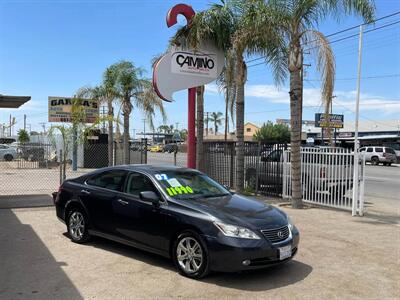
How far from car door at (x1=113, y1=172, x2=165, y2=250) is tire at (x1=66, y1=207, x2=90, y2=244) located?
95 cm

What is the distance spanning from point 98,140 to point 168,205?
82.4ft

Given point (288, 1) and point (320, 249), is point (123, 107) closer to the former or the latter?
point (288, 1)

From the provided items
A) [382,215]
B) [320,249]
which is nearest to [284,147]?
[382,215]

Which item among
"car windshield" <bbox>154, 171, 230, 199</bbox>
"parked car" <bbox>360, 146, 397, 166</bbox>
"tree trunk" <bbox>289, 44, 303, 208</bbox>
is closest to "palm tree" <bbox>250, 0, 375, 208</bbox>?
"tree trunk" <bbox>289, 44, 303, 208</bbox>

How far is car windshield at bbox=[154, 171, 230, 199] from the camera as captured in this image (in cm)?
691

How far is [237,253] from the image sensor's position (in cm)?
571

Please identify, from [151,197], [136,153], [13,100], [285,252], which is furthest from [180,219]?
[136,153]

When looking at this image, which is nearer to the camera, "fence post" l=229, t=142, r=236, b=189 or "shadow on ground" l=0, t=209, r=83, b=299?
"shadow on ground" l=0, t=209, r=83, b=299

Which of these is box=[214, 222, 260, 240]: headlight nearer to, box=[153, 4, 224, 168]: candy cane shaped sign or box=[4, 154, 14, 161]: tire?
box=[153, 4, 224, 168]: candy cane shaped sign

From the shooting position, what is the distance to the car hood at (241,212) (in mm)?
6031

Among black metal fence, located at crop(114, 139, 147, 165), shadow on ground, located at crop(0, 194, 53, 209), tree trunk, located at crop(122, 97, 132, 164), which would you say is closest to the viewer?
shadow on ground, located at crop(0, 194, 53, 209)

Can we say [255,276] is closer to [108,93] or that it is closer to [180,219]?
[180,219]

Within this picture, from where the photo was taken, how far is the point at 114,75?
80.9 feet

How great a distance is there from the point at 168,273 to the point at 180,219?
0.75m
